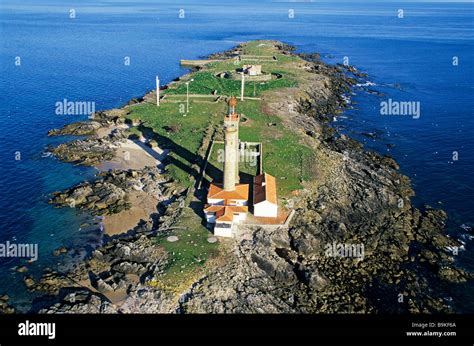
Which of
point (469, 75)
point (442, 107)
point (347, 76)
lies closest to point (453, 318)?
point (442, 107)

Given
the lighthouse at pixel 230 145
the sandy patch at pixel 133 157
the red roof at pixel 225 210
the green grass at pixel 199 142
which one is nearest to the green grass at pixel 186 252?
the green grass at pixel 199 142

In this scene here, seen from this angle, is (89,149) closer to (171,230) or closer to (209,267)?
(171,230)

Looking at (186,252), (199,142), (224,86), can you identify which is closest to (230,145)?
(186,252)

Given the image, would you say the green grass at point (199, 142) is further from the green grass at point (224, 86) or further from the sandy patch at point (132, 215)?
the sandy patch at point (132, 215)

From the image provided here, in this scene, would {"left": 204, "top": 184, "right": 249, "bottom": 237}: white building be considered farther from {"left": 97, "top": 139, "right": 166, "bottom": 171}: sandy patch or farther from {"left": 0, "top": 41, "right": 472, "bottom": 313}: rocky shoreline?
{"left": 97, "top": 139, "right": 166, "bottom": 171}: sandy patch

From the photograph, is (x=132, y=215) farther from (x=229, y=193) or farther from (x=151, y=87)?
(x=151, y=87)

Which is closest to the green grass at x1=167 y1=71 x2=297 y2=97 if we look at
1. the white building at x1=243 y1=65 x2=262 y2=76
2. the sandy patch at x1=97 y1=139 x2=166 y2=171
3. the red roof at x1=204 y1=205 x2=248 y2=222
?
the white building at x1=243 y1=65 x2=262 y2=76
